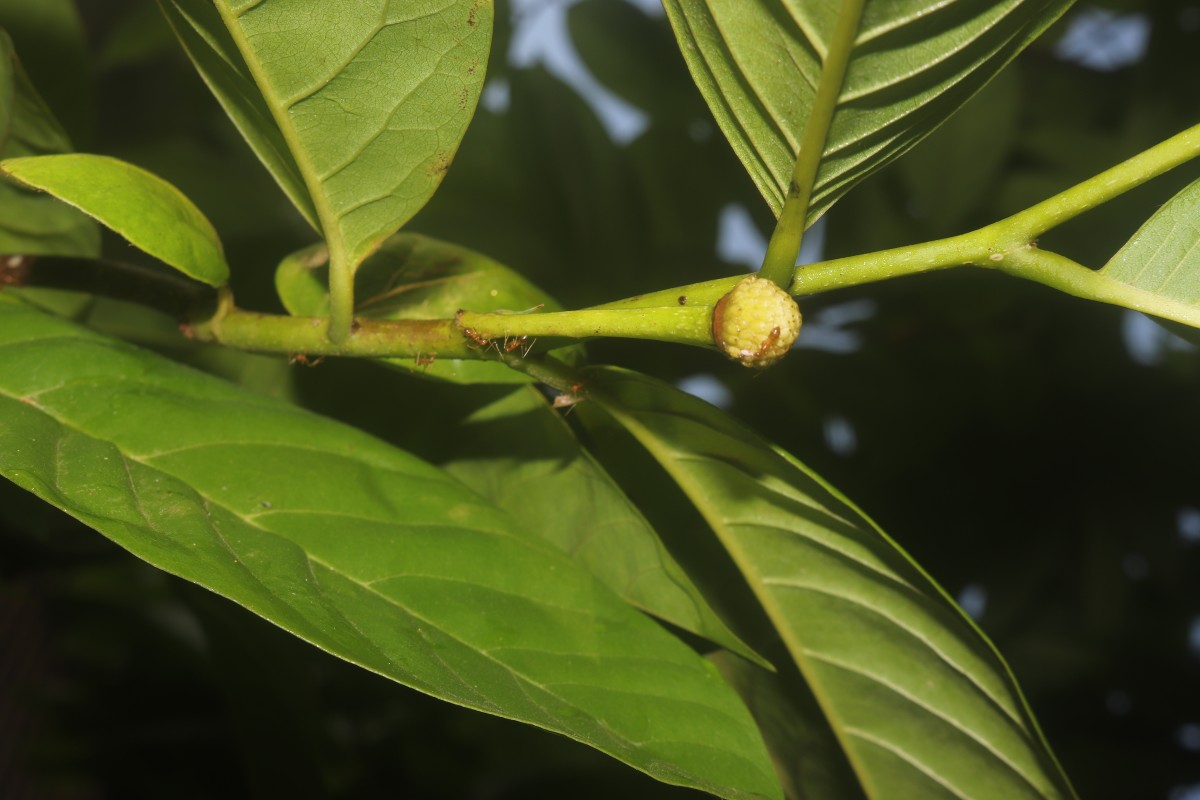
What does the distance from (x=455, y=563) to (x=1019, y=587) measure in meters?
1.74

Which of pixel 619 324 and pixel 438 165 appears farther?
pixel 438 165

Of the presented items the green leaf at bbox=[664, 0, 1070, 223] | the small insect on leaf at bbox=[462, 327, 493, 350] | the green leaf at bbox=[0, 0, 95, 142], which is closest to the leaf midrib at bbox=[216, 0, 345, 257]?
the small insect on leaf at bbox=[462, 327, 493, 350]

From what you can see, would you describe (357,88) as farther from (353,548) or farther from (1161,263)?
(1161,263)

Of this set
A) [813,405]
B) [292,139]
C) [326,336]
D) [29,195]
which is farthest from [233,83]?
[813,405]

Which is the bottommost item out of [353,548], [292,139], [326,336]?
[353,548]

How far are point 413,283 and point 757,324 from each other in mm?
306

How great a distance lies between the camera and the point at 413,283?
643 millimetres

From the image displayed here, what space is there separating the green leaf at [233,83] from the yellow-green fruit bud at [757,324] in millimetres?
302

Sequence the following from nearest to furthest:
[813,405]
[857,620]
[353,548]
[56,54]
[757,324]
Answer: [757,324], [353,548], [857,620], [56,54], [813,405]

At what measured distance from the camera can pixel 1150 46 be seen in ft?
5.14

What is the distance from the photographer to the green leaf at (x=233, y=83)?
525 millimetres

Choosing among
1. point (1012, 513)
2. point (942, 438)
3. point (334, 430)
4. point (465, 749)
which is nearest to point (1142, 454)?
point (1012, 513)

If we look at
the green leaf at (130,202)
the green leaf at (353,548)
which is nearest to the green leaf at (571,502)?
the green leaf at (353,548)

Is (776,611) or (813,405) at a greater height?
(813,405)
